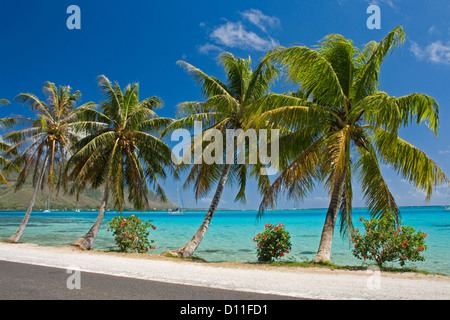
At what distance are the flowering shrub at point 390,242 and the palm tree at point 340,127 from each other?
0.81 meters

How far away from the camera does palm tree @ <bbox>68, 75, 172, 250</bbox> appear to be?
17.0 m

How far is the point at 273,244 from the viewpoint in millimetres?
12031

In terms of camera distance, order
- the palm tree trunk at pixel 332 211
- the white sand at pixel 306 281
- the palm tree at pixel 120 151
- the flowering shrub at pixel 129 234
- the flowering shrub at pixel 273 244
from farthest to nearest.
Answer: the palm tree at pixel 120 151, the flowering shrub at pixel 129 234, the flowering shrub at pixel 273 244, the palm tree trunk at pixel 332 211, the white sand at pixel 306 281

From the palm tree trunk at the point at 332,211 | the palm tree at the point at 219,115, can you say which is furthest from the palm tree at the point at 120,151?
the palm tree trunk at the point at 332,211

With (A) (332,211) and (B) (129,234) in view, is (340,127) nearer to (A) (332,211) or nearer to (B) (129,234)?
(A) (332,211)

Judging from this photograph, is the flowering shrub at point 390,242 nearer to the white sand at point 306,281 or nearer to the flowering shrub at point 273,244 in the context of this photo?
the white sand at point 306,281

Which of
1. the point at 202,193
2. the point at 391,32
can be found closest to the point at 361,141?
the point at 391,32

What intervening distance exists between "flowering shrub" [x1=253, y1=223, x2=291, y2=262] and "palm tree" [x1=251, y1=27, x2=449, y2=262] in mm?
1305

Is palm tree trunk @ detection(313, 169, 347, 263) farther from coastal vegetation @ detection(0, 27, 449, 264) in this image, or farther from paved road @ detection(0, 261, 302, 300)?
paved road @ detection(0, 261, 302, 300)

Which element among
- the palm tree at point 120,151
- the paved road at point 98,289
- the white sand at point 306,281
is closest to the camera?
the paved road at point 98,289

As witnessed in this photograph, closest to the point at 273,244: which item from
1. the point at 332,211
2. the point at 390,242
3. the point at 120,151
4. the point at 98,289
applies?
the point at 332,211

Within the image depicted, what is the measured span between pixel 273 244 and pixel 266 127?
4.23 m

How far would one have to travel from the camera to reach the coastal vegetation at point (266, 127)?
10719mm
